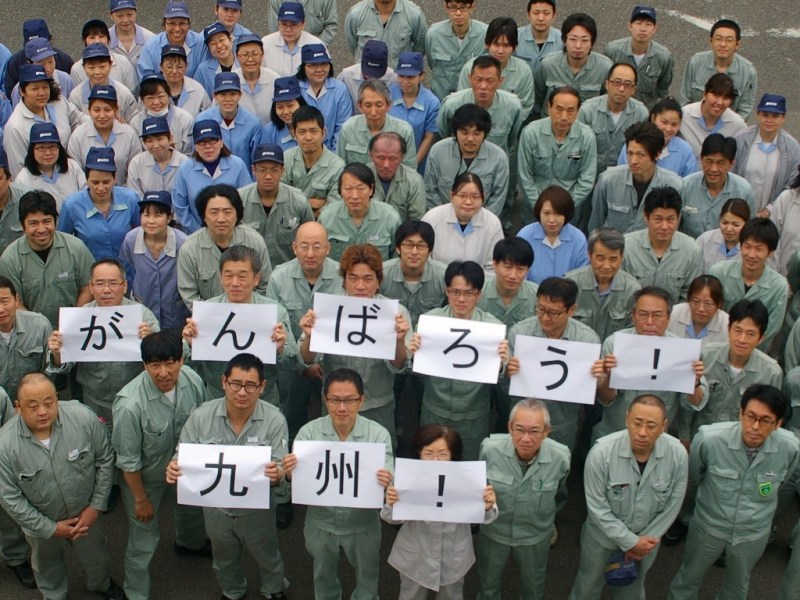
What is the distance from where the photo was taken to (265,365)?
9102 mm

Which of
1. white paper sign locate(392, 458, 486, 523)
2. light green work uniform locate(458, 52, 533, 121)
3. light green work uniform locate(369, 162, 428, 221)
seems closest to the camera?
white paper sign locate(392, 458, 486, 523)

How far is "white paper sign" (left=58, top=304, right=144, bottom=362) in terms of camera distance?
8734 millimetres

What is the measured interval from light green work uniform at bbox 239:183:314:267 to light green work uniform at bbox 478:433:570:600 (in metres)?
3.37

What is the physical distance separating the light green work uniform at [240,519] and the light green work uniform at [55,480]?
0.74m

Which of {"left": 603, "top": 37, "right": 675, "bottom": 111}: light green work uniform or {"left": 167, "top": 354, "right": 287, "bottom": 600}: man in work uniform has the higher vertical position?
{"left": 603, "top": 37, "right": 675, "bottom": 111}: light green work uniform

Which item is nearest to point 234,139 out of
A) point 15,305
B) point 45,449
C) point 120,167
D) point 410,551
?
point 120,167

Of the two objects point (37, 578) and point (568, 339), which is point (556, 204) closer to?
point (568, 339)

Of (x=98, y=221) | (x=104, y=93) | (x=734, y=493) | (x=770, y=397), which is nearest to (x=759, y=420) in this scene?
(x=770, y=397)

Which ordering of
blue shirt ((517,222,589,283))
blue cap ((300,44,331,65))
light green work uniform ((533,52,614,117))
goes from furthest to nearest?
light green work uniform ((533,52,614,117)) → blue cap ((300,44,331,65)) → blue shirt ((517,222,589,283))

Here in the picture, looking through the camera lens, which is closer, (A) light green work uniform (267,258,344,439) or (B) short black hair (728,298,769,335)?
(B) short black hair (728,298,769,335)

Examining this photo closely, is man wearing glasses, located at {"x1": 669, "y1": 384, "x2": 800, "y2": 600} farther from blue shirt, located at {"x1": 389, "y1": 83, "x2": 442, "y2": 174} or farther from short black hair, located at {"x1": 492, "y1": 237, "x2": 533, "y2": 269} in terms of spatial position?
blue shirt, located at {"x1": 389, "y1": 83, "x2": 442, "y2": 174}

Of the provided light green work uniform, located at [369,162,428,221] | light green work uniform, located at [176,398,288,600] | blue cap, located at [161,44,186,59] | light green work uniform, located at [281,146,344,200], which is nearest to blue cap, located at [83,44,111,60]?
blue cap, located at [161,44,186,59]

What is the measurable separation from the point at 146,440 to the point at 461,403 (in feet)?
7.91

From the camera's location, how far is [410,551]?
8023 mm
